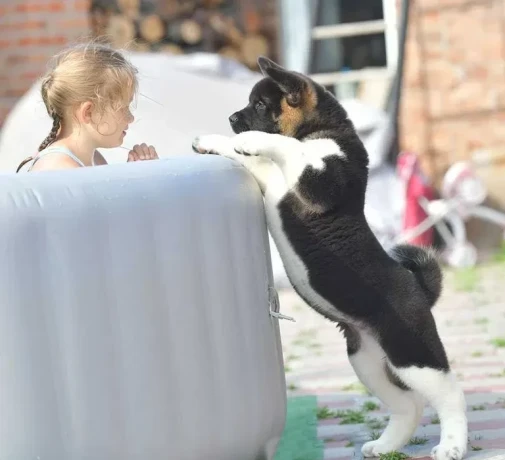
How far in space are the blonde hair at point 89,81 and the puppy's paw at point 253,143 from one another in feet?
1.31

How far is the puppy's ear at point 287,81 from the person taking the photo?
2.51 m

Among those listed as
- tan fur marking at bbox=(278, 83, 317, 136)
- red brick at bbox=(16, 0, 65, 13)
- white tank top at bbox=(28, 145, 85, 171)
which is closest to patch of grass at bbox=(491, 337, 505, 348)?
tan fur marking at bbox=(278, 83, 317, 136)

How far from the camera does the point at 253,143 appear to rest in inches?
93.6

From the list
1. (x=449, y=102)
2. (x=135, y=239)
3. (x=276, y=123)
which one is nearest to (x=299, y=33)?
(x=449, y=102)

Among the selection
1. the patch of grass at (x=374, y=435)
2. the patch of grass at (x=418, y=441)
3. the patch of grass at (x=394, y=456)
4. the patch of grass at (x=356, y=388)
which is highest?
the patch of grass at (x=394, y=456)

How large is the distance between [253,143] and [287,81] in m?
0.23

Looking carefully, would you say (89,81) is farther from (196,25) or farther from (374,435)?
(196,25)

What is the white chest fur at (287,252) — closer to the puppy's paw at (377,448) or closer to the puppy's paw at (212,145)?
the puppy's paw at (212,145)

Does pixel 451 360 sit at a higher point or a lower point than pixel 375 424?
lower

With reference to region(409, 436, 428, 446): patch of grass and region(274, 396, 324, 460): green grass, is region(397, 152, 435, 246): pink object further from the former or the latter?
region(409, 436, 428, 446): patch of grass

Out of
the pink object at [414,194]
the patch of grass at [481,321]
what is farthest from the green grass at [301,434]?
the pink object at [414,194]

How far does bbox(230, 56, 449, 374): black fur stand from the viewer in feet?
7.92

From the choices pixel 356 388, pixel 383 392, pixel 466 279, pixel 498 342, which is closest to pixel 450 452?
pixel 383 392

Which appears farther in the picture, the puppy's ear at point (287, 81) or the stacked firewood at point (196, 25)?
the stacked firewood at point (196, 25)
